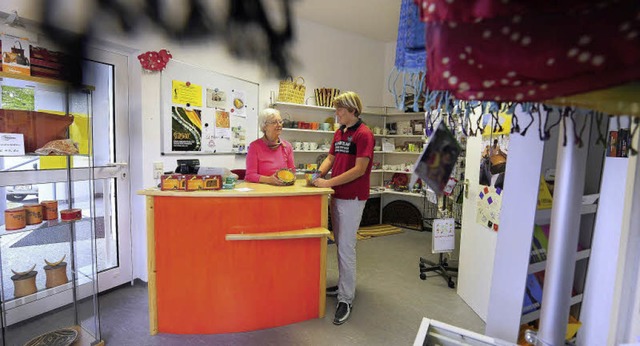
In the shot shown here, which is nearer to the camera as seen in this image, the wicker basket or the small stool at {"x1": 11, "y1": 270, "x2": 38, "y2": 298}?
the small stool at {"x1": 11, "y1": 270, "x2": 38, "y2": 298}

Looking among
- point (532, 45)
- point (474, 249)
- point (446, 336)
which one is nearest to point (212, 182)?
point (446, 336)

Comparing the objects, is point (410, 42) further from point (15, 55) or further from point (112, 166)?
point (112, 166)

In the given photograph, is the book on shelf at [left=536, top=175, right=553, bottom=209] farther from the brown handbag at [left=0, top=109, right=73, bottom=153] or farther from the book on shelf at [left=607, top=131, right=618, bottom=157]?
the brown handbag at [left=0, top=109, right=73, bottom=153]

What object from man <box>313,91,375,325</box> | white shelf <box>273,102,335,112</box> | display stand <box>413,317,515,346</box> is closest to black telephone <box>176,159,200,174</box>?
man <box>313,91,375,325</box>

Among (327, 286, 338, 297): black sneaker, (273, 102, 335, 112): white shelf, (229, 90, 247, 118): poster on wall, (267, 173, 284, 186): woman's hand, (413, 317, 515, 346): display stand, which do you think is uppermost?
(273, 102, 335, 112): white shelf

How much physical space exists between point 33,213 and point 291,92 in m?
2.59

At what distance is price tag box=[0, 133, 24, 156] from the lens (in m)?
1.47

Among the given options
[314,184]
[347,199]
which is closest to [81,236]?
[314,184]

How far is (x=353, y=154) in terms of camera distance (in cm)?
213

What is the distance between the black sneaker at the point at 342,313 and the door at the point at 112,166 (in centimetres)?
180

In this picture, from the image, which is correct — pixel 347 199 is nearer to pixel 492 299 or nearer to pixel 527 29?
pixel 492 299

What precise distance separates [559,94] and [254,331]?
2.05 metres

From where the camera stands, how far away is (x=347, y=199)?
2135 millimetres

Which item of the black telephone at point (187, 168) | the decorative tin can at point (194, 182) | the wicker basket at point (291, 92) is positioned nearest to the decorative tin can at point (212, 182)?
the decorative tin can at point (194, 182)
